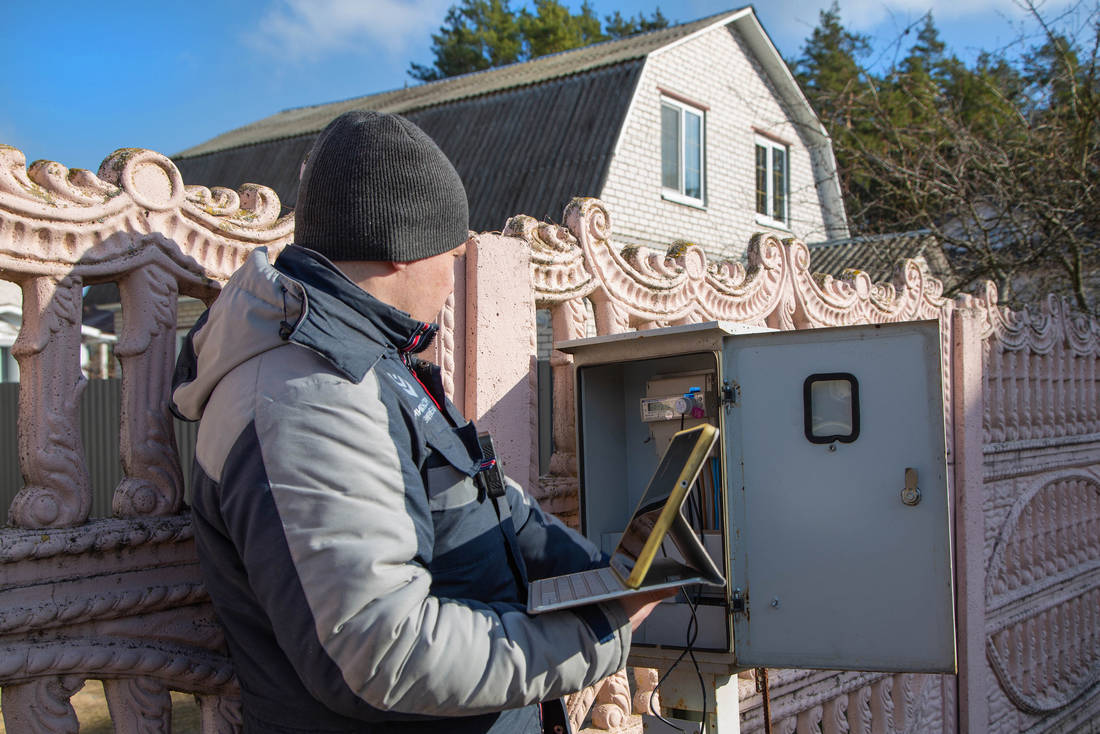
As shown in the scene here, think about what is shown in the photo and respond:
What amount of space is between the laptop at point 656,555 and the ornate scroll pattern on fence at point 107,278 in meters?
1.13

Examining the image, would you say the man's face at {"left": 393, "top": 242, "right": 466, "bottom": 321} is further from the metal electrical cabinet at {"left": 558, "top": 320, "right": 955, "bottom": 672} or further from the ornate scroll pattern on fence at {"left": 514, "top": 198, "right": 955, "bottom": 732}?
the ornate scroll pattern on fence at {"left": 514, "top": 198, "right": 955, "bottom": 732}

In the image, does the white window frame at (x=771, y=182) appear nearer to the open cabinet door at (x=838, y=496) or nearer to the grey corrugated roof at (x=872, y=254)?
the grey corrugated roof at (x=872, y=254)

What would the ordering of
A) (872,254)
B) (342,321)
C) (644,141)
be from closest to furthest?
1. (342,321)
2. (644,141)
3. (872,254)

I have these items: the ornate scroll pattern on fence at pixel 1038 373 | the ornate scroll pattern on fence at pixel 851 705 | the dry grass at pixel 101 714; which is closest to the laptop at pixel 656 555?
the ornate scroll pattern on fence at pixel 851 705

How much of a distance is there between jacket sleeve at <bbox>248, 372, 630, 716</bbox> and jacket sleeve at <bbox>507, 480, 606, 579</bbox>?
54cm

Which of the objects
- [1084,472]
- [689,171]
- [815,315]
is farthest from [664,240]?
[815,315]

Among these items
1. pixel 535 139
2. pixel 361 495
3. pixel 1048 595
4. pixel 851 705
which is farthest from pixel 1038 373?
pixel 535 139

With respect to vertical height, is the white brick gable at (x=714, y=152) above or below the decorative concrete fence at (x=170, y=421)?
above

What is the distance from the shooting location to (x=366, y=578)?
1320mm

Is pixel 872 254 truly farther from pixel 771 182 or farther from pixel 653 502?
pixel 653 502

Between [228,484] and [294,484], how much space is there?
13 centimetres

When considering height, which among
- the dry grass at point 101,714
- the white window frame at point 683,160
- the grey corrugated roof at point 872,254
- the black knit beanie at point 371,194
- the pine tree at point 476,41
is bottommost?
the dry grass at point 101,714

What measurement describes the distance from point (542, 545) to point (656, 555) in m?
0.45

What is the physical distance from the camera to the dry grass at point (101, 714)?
244 inches
